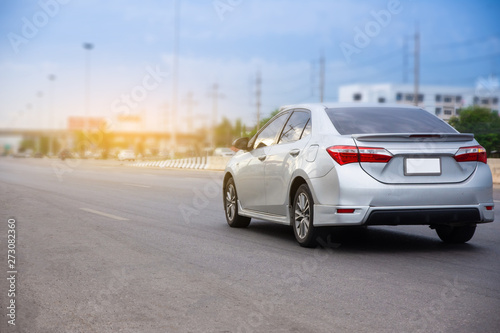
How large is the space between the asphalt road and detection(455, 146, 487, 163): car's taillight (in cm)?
100

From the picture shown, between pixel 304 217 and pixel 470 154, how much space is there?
1897 millimetres

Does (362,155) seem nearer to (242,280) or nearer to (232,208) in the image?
(242,280)

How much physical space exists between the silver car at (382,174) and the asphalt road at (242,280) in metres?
0.40

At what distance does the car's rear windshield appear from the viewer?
775 centimetres

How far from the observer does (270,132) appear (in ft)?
30.2

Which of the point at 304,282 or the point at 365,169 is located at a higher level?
the point at 365,169

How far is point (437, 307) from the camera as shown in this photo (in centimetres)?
492

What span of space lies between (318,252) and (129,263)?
79.4 inches

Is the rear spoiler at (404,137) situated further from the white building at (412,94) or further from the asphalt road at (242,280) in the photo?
the white building at (412,94)

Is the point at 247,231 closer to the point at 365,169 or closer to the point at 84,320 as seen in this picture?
the point at 365,169

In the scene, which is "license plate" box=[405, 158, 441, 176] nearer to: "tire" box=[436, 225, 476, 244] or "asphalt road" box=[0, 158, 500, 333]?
"asphalt road" box=[0, 158, 500, 333]

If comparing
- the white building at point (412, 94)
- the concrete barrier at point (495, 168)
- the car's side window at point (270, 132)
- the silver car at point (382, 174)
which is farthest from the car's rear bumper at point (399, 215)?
the white building at point (412, 94)

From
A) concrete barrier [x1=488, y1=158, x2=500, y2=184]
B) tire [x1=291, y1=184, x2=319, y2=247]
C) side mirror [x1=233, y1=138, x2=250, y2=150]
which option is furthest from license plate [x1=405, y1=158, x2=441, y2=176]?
concrete barrier [x1=488, y1=158, x2=500, y2=184]

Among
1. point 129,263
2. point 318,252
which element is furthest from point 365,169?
point 129,263
